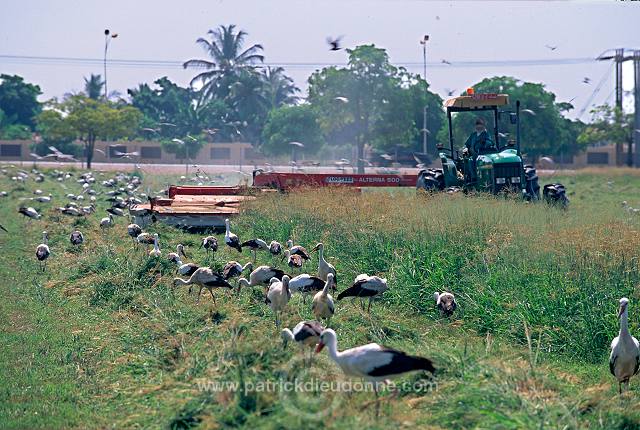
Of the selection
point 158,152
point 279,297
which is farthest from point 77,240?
point 158,152

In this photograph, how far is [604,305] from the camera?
36.4 ft

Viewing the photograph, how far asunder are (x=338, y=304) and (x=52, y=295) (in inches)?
179

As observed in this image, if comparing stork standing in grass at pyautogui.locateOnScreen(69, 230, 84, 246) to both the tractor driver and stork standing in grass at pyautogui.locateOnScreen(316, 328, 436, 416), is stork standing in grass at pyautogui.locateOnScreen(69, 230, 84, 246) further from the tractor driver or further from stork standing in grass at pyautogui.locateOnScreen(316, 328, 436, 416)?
stork standing in grass at pyautogui.locateOnScreen(316, 328, 436, 416)

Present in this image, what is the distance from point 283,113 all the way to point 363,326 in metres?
60.5

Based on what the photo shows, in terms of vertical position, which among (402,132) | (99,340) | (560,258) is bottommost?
(99,340)

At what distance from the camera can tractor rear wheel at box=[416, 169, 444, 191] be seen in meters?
23.6

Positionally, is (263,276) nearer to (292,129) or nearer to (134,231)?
(134,231)

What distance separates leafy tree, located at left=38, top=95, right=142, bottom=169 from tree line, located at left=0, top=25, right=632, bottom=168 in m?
0.09

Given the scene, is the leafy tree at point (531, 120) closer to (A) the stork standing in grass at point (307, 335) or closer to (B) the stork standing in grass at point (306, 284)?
(B) the stork standing in grass at point (306, 284)

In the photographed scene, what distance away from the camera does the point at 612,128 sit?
69125 mm

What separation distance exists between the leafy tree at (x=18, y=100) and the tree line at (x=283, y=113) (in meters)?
0.10

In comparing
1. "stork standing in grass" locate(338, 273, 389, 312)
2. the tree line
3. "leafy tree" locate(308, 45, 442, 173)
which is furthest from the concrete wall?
"stork standing in grass" locate(338, 273, 389, 312)

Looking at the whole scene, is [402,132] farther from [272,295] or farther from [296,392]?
[296,392]

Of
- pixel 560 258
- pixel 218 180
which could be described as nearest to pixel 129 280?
pixel 560 258
